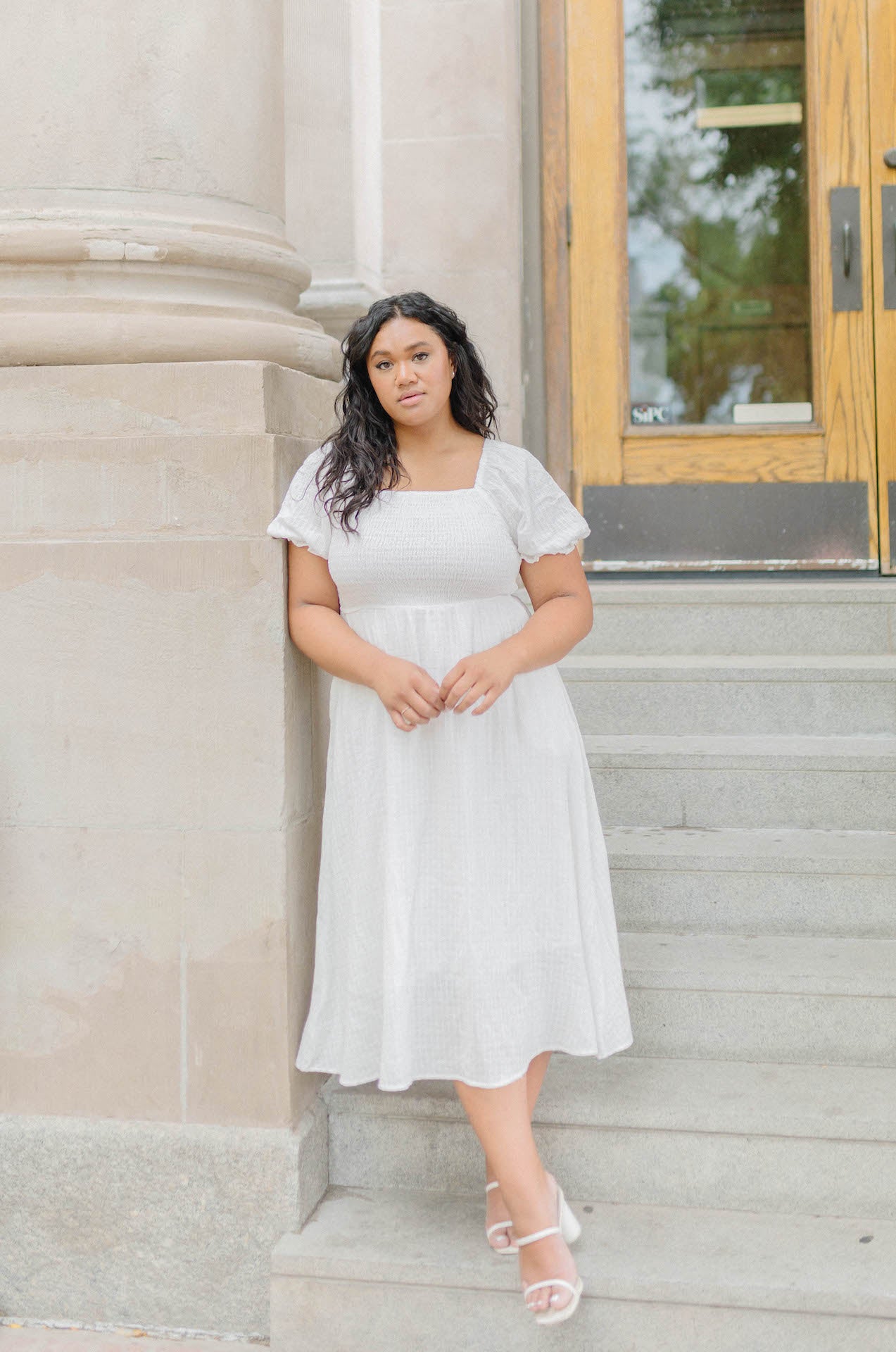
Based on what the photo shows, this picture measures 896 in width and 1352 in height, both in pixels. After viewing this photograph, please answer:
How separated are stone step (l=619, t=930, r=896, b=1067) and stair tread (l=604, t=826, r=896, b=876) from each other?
0.92 ft

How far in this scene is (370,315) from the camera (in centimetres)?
245

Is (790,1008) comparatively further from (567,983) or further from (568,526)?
(568,526)

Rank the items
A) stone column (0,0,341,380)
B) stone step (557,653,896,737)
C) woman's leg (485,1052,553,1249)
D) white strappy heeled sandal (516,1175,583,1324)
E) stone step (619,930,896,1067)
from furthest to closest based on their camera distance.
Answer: stone step (557,653,896,737)
stone step (619,930,896,1067)
stone column (0,0,341,380)
woman's leg (485,1052,553,1249)
white strappy heeled sandal (516,1175,583,1324)

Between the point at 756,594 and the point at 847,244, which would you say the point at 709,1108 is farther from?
the point at 847,244

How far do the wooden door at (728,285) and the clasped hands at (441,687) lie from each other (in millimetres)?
2598

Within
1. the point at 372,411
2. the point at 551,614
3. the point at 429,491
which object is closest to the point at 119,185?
the point at 372,411

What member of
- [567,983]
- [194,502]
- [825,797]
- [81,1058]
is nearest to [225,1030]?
[81,1058]

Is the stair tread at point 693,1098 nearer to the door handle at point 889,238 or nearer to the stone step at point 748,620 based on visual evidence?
the stone step at point 748,620

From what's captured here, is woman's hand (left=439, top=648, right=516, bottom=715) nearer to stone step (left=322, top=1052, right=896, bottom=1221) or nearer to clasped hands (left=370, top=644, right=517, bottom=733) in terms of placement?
clasped hands (left=370, top=644, right=517, bottom=733)

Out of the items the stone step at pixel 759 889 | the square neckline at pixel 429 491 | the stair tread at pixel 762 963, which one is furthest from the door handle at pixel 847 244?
the square neckline at pixel 429 491

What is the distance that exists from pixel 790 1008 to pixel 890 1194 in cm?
43

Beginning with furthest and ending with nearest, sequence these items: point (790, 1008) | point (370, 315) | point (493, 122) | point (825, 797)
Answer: point (493, 122), point (825, 797), point (790, 1008), point (370, 315)

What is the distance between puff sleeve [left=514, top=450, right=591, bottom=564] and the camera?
2.50 metres

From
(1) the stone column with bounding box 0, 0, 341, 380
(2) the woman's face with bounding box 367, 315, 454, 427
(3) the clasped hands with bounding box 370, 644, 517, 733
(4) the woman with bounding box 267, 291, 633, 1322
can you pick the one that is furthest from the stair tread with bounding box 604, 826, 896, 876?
(1) the stone column with bounding box 0, 0, 341, 380
